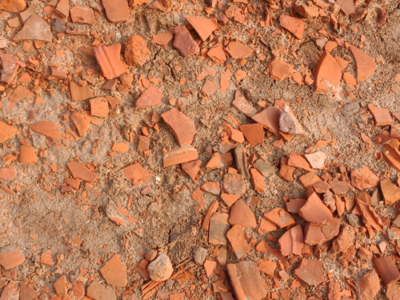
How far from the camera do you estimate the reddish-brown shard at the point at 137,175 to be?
2061mm

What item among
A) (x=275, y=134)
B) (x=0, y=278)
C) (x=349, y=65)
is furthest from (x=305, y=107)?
(x=0, y=278)

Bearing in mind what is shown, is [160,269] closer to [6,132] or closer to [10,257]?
[10,257]

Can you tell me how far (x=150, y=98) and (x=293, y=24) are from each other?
3.37 ft

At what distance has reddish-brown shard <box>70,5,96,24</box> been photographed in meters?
2.14

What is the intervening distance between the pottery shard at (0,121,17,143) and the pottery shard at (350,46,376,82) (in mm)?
2115

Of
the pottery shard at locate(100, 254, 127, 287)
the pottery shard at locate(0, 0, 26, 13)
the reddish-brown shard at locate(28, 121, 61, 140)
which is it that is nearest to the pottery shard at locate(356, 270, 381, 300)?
the pottery shard at locate(100, 254, 127, 287)

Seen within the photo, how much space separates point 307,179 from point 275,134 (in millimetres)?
321

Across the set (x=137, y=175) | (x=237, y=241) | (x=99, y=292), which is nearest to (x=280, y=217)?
(x=237, y=241)

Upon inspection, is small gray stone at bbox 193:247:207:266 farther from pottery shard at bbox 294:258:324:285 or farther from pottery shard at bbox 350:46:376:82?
pottery shard at bbox 350:46:376:82

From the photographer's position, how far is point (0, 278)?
1.93 m

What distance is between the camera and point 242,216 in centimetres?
204

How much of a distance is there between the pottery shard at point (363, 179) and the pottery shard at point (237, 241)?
2.41 ft

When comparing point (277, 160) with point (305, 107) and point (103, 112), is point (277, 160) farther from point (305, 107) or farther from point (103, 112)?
point (103, 112)

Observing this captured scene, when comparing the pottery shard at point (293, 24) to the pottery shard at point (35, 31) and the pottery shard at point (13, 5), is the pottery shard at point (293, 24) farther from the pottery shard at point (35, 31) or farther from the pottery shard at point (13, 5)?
the pottery shard at point (13, 5)
